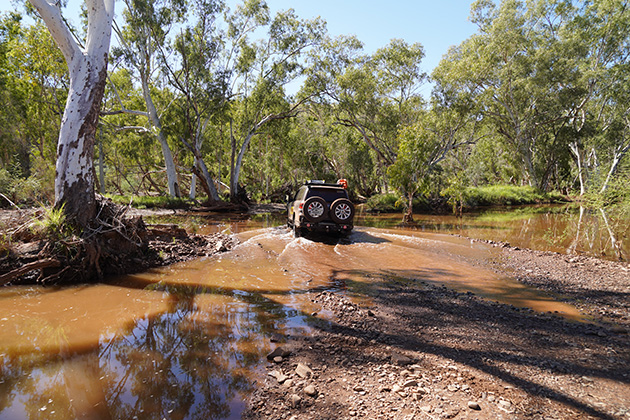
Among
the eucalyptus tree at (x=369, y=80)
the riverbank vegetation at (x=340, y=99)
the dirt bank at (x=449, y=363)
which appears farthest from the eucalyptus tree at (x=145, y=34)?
the dirt bank at (x=449, y=363)

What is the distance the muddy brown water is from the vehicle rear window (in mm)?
2987

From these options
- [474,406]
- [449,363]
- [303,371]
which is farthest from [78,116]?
[474,406]

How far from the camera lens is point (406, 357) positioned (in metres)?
3.56

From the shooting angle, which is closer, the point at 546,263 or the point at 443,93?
the point at 546,263

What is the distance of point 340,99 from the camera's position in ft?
85.3

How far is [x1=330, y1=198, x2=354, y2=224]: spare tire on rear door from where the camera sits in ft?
36.0

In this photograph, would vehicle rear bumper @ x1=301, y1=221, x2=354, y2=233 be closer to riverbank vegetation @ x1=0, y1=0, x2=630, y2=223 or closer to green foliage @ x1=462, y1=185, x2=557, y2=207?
riverbank vegetation @ x1=0, y1=0, x2=630, y2=223

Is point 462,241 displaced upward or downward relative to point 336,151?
downward

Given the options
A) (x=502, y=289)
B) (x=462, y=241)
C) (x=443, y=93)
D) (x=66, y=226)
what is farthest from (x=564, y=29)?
(x=66, y=226)

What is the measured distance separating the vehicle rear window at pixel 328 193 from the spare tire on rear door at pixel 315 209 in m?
0.56

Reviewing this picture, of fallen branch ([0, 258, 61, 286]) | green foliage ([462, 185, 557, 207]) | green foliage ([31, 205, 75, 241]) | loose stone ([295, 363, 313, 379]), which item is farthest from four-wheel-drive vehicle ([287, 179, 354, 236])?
green foliage ([462, 185, 557, 207])

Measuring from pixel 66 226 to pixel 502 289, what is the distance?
30.2ft

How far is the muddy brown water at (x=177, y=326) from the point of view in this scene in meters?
2.96

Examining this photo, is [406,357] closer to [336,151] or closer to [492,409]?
[492,409]
